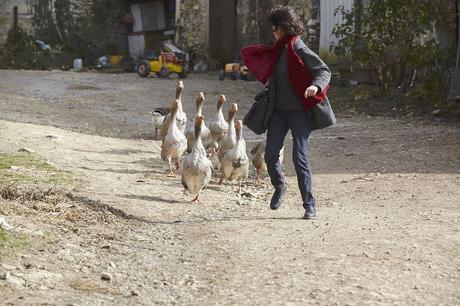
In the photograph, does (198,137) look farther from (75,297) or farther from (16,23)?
(16,23)

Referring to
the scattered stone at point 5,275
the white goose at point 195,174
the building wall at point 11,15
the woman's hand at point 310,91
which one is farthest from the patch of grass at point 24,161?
the building wall at point 11,15

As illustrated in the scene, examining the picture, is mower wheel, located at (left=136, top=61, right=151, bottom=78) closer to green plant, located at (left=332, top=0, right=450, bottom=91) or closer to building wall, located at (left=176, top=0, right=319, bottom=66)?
building wall, located at (left=176, top=0, right=319, bottom=66)

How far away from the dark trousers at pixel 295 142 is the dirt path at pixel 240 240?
1.19 ft

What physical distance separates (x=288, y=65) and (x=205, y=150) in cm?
328

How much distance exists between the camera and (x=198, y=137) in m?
8.07

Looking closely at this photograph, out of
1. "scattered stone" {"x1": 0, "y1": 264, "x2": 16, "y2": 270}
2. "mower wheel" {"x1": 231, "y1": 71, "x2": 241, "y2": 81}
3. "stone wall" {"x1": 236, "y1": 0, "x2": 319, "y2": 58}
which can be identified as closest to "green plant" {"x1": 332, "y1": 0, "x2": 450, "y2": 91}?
"stone wall" {"x1": 236, "y1": 0, "x2": 319, "y2": 58}

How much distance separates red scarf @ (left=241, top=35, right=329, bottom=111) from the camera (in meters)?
6.61

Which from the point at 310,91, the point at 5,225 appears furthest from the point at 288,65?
the point at 5,225

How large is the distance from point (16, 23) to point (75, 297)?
23.5 meters

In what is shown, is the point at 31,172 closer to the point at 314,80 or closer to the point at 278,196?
the point at 278,196

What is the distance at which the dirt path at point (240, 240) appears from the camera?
187 inches

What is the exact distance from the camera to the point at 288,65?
667cm

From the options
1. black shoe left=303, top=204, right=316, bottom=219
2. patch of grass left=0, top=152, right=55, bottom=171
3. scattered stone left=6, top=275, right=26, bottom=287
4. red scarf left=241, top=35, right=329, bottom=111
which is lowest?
black shoe left=303, top=204, right=316, bottom=219

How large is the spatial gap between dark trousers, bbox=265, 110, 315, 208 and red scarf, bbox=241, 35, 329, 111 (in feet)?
0.48
